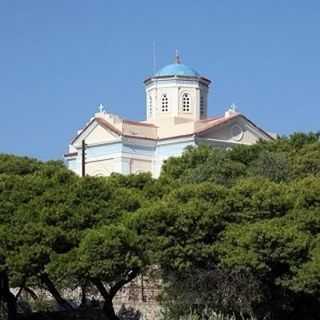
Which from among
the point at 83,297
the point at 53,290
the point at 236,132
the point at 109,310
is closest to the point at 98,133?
the point at 236,132

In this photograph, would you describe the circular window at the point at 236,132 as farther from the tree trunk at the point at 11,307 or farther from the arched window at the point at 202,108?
the tree trunk at the point at 11,307

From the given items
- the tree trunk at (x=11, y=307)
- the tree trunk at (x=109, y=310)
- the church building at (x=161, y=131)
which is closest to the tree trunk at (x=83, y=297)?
the tree trunk at (x=109, y=310)

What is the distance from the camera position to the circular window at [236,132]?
54.1m

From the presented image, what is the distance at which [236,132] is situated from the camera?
54.3 meters

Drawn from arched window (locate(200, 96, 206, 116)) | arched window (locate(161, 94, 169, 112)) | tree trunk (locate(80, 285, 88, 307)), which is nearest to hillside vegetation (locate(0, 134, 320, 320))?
tree trunk (locate(80, 285, 88, 307))

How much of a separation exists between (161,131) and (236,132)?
4232 millimetres

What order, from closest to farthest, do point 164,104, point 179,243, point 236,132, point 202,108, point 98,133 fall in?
point 179,243 < point 236,132 < point 98,133 < point 164,104 < point 202,108

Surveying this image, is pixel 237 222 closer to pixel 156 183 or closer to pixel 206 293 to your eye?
pixel 206 293

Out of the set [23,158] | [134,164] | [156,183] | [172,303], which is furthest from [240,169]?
[134,164]

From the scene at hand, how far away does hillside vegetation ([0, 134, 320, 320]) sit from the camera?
24156 millimetres

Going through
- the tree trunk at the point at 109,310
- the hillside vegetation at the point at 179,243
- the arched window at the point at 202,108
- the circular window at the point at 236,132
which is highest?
the arched window at the point at 202,108

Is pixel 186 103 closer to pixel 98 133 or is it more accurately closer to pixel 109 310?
pixel 98 133

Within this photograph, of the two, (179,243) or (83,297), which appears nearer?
(179,243)

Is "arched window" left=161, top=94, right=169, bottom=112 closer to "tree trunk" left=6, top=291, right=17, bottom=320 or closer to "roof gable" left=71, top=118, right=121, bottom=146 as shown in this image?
"roof gable" left=71, top=118, right=121, bottom=146
